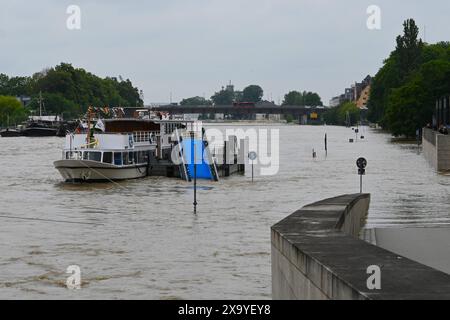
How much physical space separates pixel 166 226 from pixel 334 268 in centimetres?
2452

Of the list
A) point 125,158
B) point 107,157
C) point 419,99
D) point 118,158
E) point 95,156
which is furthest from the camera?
point 419,99

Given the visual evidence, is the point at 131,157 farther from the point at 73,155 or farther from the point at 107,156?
the point at 73,155

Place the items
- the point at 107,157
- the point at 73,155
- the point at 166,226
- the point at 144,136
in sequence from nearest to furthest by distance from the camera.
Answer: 1. the point at 166,226
2. the point at 107,157
3. the point at 73,155
4. the point at 144,136

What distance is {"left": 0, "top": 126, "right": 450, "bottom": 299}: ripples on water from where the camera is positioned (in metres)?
24.5

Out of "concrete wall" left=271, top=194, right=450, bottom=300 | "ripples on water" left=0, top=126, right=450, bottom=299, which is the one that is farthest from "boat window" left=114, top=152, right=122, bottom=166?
"concrete wall" left=271, top=194, right=450, bottom=300

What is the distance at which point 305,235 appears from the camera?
17906 millimetres

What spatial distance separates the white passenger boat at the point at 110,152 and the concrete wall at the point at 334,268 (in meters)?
44.9

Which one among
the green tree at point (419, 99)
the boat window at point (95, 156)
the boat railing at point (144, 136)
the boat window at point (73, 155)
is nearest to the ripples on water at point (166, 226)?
the boat window at point (73, 155)

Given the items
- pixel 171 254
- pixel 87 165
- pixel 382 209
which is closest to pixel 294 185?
pixel 87 165

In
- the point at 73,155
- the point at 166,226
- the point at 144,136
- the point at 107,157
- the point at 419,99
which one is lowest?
the point at 166,226

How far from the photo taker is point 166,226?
124ft

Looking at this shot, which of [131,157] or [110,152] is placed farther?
[131,157]

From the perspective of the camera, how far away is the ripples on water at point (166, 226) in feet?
→ 80.2

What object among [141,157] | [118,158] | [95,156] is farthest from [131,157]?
[95,156]
